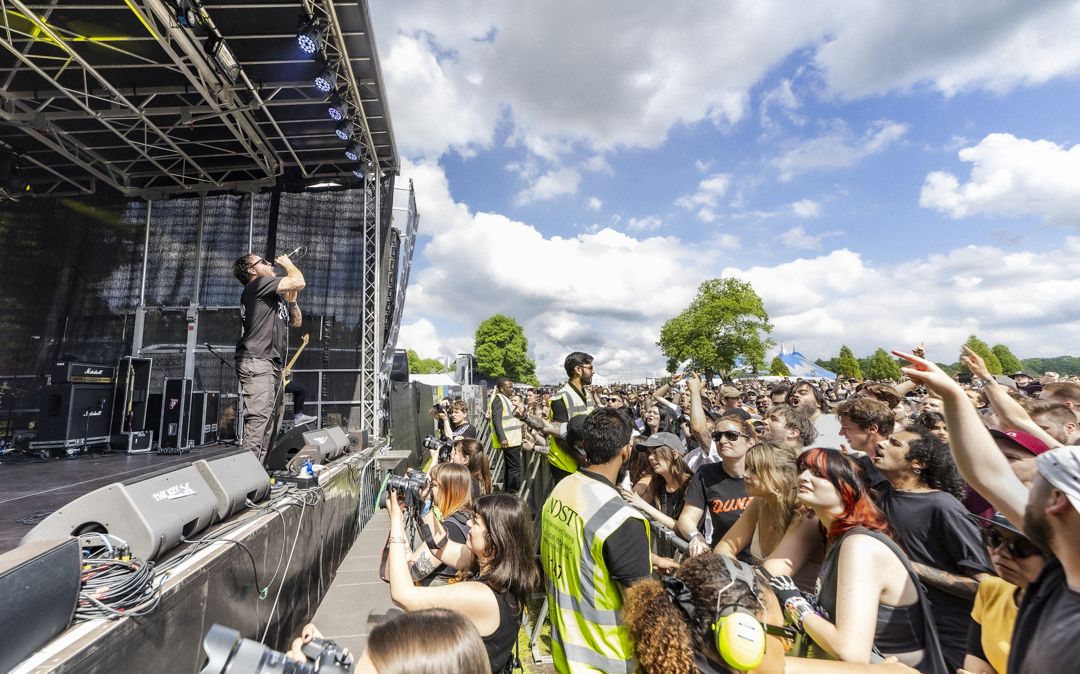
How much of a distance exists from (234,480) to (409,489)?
1.15 m

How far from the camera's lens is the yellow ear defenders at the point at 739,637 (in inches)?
47.3

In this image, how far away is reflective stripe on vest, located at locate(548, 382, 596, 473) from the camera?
4.37 metres

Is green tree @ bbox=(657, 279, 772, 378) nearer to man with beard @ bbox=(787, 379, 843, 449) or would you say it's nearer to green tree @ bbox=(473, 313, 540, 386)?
green tree @ bbox=(473, 313, 540, 386)

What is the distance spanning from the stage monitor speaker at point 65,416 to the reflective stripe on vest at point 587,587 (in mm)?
8065

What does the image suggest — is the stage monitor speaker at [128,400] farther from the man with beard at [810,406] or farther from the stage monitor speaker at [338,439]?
the man with beard at [810,406]

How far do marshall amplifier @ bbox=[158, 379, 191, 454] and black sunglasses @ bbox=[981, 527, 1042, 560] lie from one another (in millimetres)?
9050

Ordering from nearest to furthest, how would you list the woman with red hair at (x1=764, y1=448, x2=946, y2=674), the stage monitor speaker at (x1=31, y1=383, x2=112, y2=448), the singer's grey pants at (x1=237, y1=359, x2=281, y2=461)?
the woman with red hair at (x1=764, y1=448, x2=946, y2=674) → the singer's grey pants at (x1=237, y1=359, x2=281, y2=461) → the stage monitor speaker at (x1=31, y1=383, x2=112, y2=448)

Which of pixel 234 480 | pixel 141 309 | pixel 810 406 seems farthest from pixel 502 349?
pixel 234 480

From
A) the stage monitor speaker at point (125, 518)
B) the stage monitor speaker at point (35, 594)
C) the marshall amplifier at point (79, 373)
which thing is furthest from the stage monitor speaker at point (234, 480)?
the marshall amplifier at point (79, 373)

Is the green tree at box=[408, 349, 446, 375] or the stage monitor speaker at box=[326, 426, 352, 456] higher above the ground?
the green tree at box=[408, 349, 446, 375]

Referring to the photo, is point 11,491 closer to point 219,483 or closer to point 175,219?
point 219,483

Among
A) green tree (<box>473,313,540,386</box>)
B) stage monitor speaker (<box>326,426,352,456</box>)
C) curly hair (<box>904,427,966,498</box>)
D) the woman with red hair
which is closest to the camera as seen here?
the woman with red hair

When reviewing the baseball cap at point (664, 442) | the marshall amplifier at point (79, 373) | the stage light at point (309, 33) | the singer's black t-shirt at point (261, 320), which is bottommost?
the baseball cap at point (664, 442)

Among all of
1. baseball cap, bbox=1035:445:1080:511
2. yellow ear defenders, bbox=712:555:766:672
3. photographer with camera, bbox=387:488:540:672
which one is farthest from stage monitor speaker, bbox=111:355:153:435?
baseball cap, bbox=1035:445:1080:511
